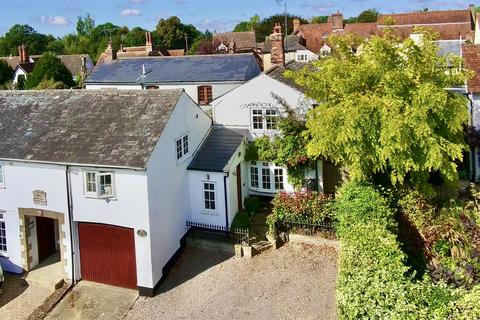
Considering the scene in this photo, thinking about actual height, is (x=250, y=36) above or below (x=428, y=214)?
above

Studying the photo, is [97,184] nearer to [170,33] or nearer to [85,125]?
[85,125]

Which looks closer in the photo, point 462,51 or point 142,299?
point 142,299

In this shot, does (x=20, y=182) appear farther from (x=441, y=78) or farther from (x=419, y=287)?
(x=441, y=78)

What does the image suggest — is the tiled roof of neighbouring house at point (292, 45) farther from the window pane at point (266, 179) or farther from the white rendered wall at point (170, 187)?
the white rendered wall at point (170, 187)

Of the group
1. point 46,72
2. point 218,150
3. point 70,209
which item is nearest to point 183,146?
point 218,150

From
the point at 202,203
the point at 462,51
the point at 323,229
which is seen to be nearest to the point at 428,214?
the point at 323,229

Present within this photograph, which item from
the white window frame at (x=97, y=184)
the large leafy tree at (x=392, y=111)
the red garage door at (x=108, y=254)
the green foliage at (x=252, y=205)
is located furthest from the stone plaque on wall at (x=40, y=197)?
the large leafy tree at (x=392, y=111)

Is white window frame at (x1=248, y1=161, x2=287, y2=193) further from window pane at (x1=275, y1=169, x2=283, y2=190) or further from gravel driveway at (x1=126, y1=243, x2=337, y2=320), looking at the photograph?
gravel driveway at (x1=126, y1=243, x2=337, y2=320)
